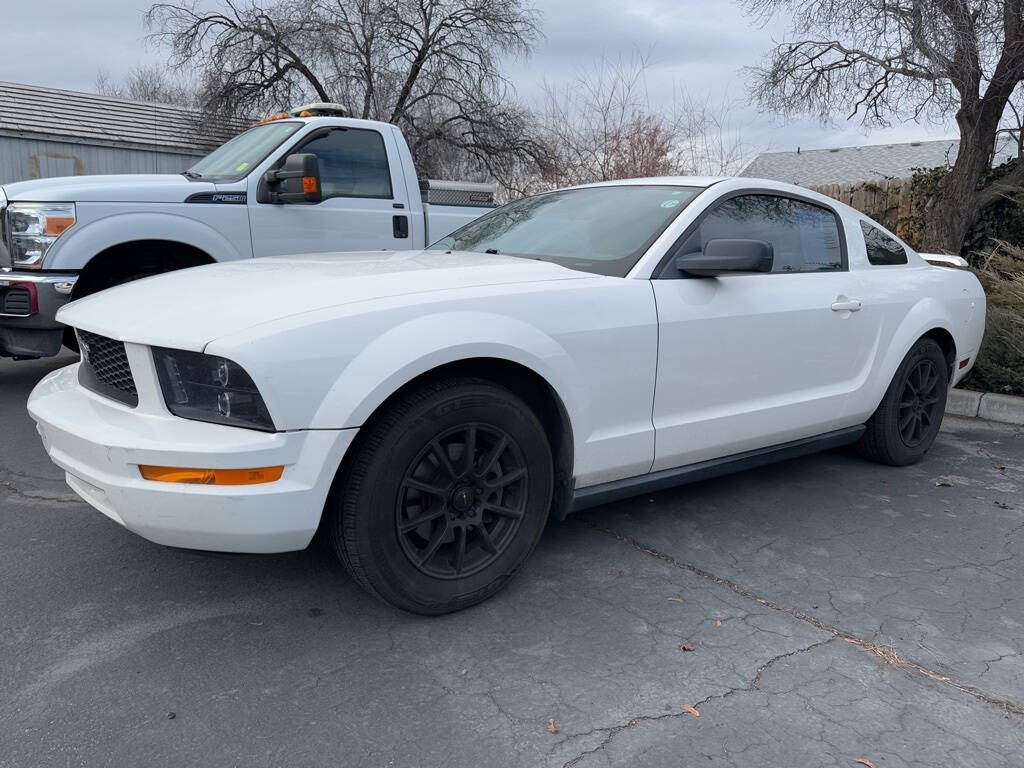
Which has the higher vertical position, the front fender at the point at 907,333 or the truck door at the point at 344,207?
the truck door at the point at 344,207

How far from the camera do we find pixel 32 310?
5.20m

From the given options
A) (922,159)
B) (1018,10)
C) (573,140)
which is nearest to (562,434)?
(1018,10)

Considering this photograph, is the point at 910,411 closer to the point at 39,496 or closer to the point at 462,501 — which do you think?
the point at 462,501

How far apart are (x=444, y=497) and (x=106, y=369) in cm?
126

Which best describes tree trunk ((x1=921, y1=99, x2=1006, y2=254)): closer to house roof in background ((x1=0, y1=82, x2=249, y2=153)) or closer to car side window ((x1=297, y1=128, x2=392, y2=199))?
car side window ((x1=297, y1=128, x2=392, y2=199))

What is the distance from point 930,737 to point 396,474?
172 cm

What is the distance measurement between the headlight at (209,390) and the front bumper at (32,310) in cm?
312

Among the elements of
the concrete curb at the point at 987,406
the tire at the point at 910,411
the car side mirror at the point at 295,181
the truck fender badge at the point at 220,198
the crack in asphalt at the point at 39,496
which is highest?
the car side mirror at the point at 295,181

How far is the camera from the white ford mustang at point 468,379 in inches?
99.8

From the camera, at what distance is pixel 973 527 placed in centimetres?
405

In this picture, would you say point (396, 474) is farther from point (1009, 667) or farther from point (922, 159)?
point (922, 159)

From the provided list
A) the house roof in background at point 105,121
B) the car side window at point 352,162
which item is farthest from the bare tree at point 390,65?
the car side window at point 352,162

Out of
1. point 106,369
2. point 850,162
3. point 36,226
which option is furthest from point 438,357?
point 850,162

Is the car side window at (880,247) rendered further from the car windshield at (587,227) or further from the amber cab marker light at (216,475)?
the amber cab marker light at (216,475)
